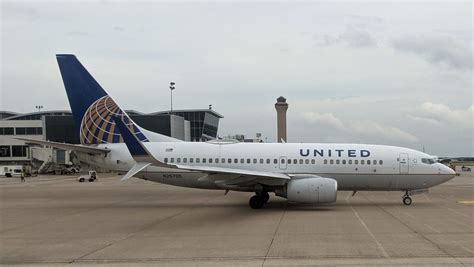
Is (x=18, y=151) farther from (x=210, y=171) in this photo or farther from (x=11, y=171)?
(x=210, y=171)

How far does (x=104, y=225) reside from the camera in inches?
584

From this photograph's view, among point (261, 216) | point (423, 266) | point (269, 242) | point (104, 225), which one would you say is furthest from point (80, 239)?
point (423, 266)

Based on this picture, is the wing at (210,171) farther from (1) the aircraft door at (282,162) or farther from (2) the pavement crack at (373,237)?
(2) the pavement crack at (373,237)

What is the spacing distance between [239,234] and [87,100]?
13021 millimetres

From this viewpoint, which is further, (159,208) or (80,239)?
(159,208)

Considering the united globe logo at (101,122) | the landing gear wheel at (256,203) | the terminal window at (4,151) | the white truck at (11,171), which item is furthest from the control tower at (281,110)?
the landing gear wheel at (256,203)

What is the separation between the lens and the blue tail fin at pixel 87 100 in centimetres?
2227

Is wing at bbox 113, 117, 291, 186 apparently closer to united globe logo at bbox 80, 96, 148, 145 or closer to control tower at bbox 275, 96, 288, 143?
united globe logo at bbox 80, 96, 148, 145

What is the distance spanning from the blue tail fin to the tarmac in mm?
3777

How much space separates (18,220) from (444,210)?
1633 centimetres

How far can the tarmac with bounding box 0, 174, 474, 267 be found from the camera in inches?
380

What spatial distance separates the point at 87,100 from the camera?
22.4m

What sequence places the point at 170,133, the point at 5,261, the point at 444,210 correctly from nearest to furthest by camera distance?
the point at 5,261
the point at 444,210
the point at 170,133

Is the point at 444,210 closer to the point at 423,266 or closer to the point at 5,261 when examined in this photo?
Result: the point at 423,266
